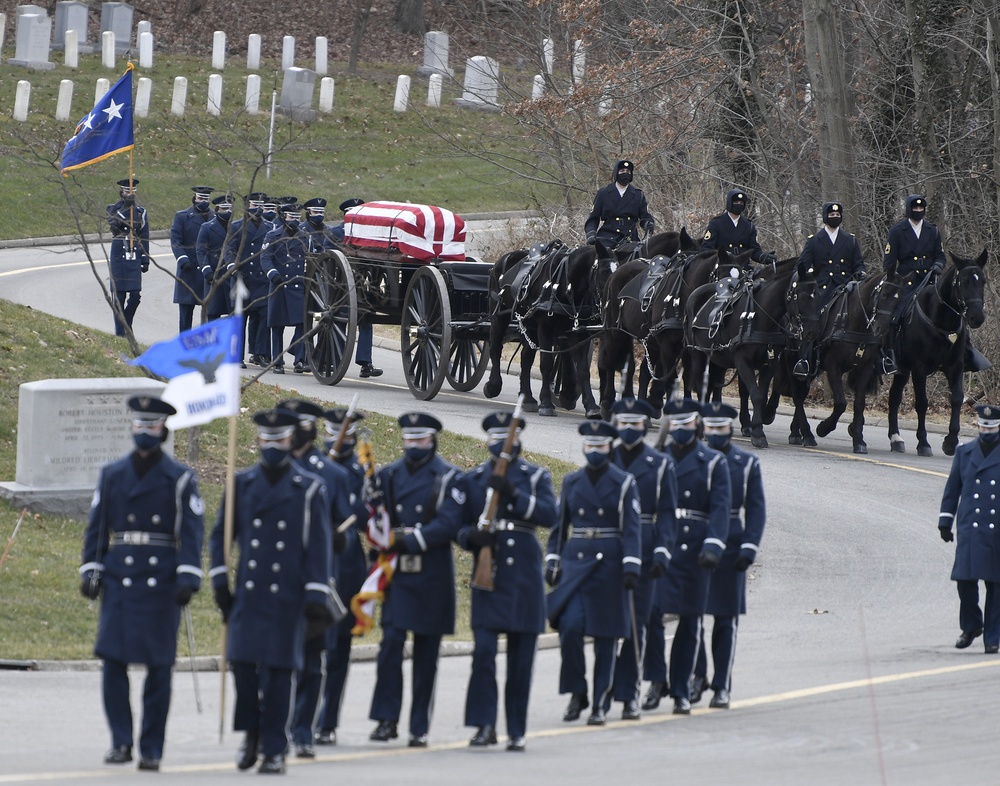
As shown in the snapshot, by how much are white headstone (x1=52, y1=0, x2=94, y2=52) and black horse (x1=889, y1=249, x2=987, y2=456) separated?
108 feet

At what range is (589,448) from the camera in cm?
1038

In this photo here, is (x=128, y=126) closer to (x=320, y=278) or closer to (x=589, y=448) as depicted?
(x=320, y=278)

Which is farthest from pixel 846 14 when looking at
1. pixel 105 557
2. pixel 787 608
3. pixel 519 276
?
pixel 105 557

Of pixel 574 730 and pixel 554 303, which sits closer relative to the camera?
pixel 574 730

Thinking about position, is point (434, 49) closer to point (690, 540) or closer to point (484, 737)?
point (690, 540)

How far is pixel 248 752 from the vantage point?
8.71 meters

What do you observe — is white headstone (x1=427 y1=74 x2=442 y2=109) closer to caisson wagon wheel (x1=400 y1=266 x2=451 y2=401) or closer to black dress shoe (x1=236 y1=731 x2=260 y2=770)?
caisson wagon wheel (x1=400 y1=266 x2=451 y2=401)

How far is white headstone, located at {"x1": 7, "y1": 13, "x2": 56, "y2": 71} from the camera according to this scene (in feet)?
146

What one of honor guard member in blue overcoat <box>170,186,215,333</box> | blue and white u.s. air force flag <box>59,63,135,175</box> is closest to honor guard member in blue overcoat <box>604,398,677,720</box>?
blue and white u.s. air force flag <box>59,63,135,175</box>

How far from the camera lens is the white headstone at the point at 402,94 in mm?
45594

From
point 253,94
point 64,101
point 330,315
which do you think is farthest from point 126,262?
point 253,94

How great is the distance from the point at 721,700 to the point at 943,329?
967 cm

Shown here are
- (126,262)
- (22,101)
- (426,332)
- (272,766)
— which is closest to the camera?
(272,766)

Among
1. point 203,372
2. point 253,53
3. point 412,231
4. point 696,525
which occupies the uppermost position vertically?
point 253,53
